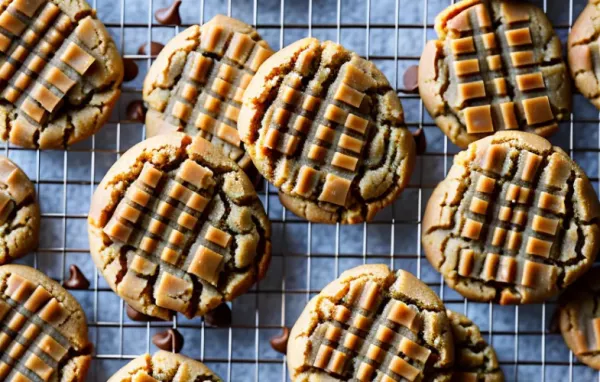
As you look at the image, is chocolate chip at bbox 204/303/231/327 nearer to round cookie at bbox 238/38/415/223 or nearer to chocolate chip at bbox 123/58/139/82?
round cookie at bbox 238/38/415/223

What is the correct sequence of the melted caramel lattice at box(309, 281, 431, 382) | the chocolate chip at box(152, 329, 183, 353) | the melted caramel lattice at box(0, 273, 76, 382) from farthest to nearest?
the chocolate chip at box(152, 329, 183, 353) → the melted caramel lattice at box(0, 273, 76, 382) → the melted caramel lattice at box(309, 281, 431, 382)

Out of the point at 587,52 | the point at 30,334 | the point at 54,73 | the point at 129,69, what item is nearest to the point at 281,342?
the point at 30,334

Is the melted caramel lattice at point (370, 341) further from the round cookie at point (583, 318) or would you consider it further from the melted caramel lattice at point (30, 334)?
the melted caramel lattice at point (30, 334)

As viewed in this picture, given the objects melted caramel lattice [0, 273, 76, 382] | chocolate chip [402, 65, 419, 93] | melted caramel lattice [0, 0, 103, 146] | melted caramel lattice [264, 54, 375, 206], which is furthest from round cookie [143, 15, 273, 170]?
melted caramel lattice [0, 273, 76, 382]

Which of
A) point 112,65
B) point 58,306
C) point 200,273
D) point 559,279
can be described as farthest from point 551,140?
point 58,306

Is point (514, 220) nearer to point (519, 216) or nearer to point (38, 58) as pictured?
point (519, 216)

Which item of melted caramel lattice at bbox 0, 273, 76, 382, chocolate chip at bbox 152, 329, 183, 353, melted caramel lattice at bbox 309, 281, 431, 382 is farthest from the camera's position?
chocolate chip at bbox 152, 329, 183, 353
